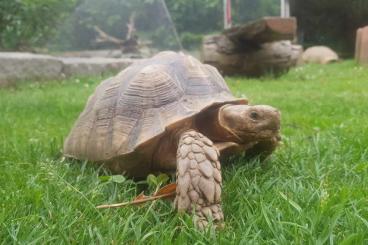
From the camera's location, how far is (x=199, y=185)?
1.49 metres

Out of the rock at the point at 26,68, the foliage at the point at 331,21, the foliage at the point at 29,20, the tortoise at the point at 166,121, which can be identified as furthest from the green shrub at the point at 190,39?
the tortoise at the point at 166,121

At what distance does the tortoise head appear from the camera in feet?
5.92

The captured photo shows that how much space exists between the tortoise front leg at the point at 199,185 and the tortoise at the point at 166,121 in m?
0.02

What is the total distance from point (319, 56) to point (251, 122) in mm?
11774

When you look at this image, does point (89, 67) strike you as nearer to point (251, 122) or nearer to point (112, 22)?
point (112, 22)

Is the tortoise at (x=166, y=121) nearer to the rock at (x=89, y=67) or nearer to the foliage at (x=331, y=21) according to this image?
the rock at (x=89, y=67)

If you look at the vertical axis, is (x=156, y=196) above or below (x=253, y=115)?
below

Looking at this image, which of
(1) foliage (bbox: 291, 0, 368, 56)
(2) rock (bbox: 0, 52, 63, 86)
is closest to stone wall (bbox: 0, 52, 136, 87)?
(2) rock (bbox: 0, 52, 63, 86)

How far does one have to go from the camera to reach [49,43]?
10648 mm

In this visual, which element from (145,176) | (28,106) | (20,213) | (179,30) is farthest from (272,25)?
(20,213)

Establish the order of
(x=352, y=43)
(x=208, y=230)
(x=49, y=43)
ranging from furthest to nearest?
(x=352, y=43), (x=49, y=43), (x=208, y=230)

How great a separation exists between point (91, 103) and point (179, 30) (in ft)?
28.8

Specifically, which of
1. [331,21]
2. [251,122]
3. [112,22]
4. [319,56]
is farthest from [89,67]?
[331,21]

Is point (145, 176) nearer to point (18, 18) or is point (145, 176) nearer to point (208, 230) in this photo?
point (208, 230)
